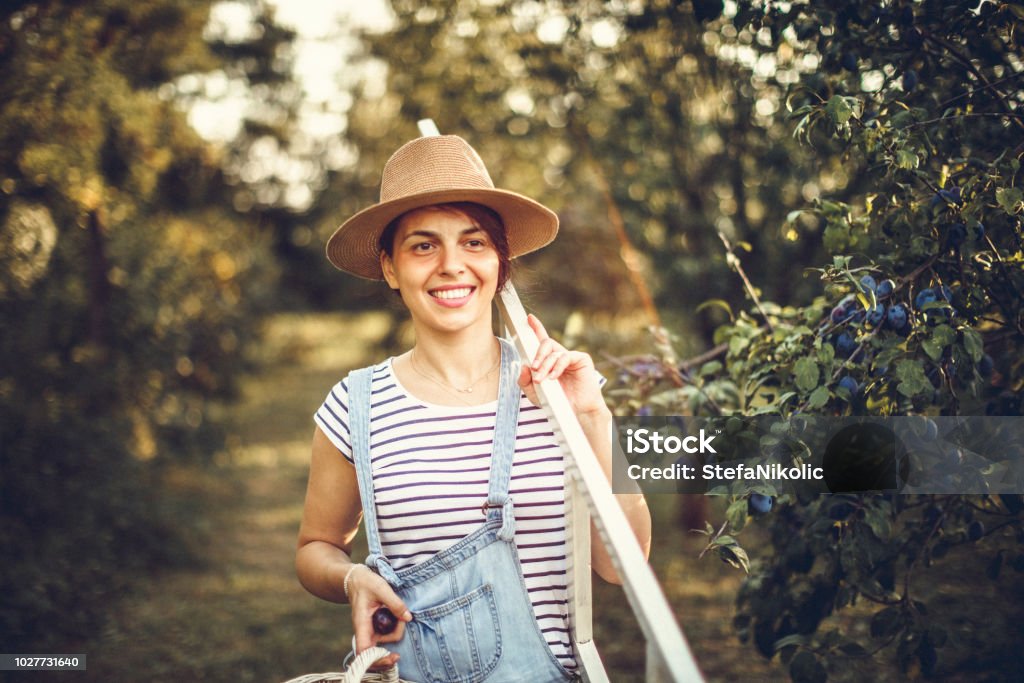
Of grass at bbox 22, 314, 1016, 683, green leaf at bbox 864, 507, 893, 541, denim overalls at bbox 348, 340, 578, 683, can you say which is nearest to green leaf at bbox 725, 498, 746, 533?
green leaf at bbox 864, 507, 893, 541

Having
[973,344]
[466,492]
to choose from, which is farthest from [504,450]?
[973,344]

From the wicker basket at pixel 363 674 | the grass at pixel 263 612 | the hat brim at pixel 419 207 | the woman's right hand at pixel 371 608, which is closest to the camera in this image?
the wicker basket at pixel 363 674

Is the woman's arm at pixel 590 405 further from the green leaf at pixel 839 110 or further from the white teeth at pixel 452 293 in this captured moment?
the green leaf at pixel 839 110

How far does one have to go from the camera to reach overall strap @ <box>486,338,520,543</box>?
1705 millimetres

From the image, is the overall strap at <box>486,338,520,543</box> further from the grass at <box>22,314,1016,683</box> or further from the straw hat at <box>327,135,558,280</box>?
the grass at <box>22,314,1016,683</box>

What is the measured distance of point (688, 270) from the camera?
4312 mm

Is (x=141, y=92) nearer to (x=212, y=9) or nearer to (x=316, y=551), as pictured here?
(x=212, y=9)

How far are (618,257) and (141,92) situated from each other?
3.19 m

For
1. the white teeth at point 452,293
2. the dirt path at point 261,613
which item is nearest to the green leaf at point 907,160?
the white teeth at point 452,293

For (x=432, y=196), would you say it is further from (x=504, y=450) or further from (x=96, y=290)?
(x=96, y=290)

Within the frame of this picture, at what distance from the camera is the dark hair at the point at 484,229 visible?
190cm

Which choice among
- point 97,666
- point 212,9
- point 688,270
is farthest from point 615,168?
point 97,666

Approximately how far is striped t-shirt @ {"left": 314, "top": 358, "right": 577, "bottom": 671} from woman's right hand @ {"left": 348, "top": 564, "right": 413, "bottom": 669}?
0.12m

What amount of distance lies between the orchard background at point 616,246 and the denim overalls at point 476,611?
1.59 feet
